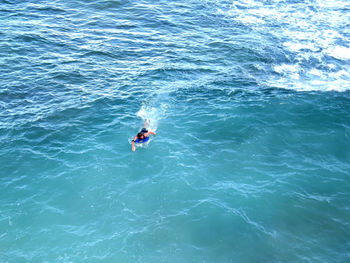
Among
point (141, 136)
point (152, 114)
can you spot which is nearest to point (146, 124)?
point (152, 114)

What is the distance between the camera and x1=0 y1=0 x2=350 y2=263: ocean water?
97.4 feet

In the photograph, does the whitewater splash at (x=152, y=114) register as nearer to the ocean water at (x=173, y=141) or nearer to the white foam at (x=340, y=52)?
the ocean water at (x=173, y=141)

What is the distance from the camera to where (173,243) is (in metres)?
29.2

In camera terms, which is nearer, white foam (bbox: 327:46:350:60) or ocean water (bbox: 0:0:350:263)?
ocean water (bbox: 0:0:350:263)

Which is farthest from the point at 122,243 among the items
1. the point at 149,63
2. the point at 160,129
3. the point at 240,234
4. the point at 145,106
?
the point at 149,63

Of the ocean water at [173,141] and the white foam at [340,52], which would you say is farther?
the white foam at [340,52]

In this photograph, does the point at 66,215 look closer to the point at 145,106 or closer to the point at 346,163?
the point at 145,106

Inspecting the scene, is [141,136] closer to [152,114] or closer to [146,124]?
[146,124]

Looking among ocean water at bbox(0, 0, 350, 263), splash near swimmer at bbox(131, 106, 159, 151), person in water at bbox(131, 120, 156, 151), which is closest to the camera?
ocean water at bbox(0, 0, 350, 263)

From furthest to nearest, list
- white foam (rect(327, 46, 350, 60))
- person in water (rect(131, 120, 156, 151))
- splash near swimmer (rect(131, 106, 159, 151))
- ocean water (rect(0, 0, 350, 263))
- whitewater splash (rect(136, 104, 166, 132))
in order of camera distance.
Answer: white foam (rect(327, 46, 350, 60)) < whitewater splash (rect(136, 104, 166, 132)) < splash near swimmer (rect(131, 106, 159, 151)) < person in water (rect(131, 120, 156, 151)) < ocean water (rect(0, 0, 350, 263))

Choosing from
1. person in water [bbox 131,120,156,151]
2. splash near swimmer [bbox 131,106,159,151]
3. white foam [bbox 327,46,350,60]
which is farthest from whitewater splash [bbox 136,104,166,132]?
white foam [bbox 327,46,350,60]

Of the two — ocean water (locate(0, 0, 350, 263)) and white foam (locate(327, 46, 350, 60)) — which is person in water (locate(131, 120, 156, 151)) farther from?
white foam (locate(327, 46, 350, 60))

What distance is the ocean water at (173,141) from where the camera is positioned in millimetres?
29688

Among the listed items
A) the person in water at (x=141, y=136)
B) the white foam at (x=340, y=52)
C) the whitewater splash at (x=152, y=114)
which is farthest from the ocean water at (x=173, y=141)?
the person in water at (x=141, y=136)
